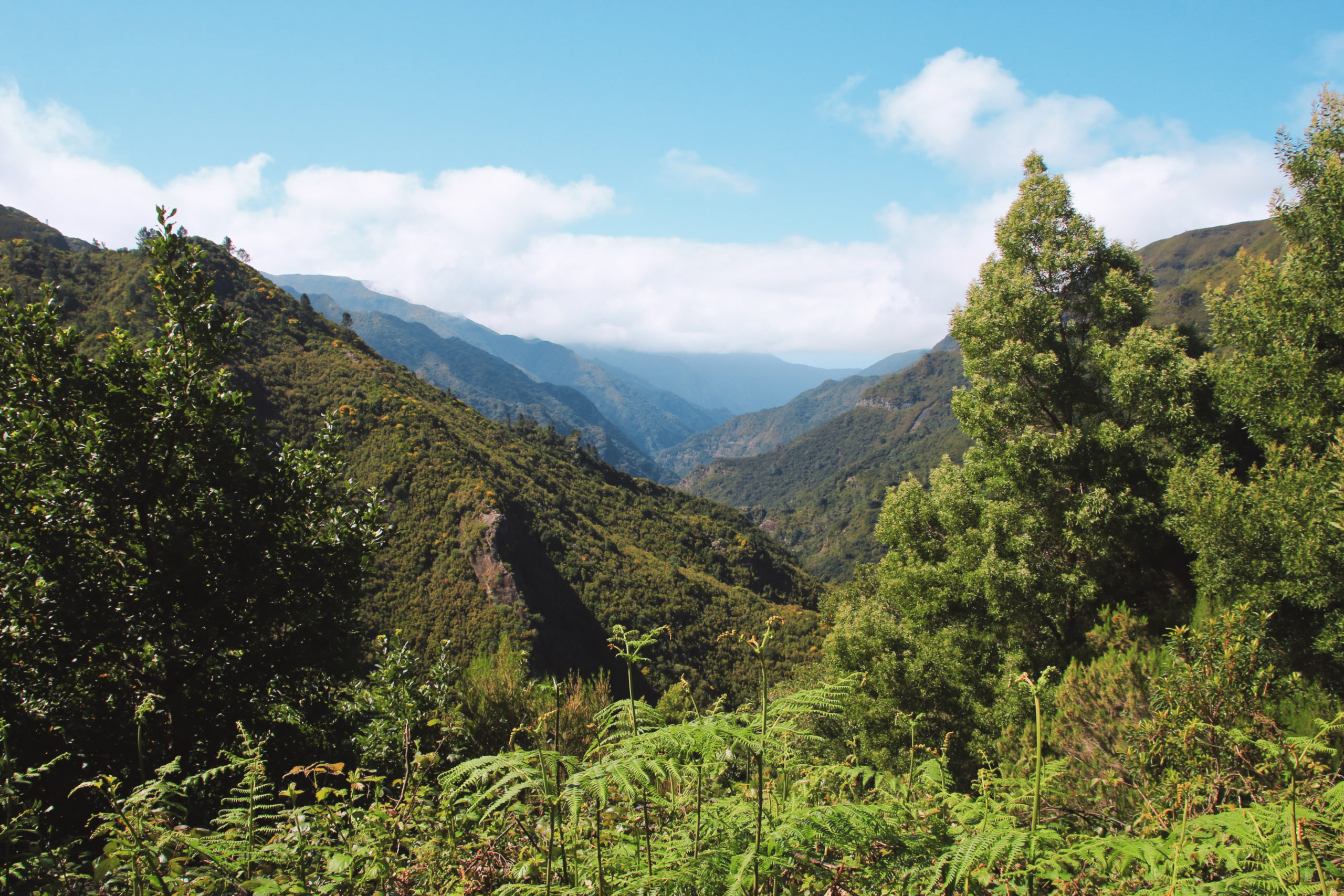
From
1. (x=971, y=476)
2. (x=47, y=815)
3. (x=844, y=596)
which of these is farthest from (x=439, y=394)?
(x=47, y=815)

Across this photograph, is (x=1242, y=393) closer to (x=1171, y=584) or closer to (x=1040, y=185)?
(x=1171, y=584)

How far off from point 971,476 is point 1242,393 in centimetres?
466

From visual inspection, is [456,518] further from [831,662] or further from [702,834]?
[702,834]

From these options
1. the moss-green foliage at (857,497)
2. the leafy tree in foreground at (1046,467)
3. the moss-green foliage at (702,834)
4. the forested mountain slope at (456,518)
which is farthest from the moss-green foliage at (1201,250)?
the moss-green foliage at (702,834)

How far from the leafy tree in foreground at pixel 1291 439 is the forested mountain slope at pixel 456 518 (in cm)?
3035

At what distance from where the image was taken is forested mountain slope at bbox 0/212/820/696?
36.1 metres

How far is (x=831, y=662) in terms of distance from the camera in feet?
51.4

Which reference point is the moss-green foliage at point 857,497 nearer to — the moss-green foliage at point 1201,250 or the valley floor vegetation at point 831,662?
the moss-green foliage at point 1201,250

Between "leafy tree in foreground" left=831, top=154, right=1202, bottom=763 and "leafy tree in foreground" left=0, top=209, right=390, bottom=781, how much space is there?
1022 cm

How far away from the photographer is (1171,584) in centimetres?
1012

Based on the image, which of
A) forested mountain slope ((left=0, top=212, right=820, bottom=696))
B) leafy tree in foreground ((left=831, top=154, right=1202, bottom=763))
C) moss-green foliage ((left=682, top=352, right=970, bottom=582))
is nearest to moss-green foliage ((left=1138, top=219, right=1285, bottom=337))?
moss-green foliage ((left=682, top=352, right=970, bottom=582))

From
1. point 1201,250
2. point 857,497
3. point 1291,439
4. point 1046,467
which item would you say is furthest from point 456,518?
point 1201,250

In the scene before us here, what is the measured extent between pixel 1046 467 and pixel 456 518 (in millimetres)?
36477

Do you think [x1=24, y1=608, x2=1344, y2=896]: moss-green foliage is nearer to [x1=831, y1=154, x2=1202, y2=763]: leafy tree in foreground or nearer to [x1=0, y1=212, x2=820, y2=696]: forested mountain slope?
[x1=831, y1=154, x2=1202, y2=763]: leafy tree in foreground
